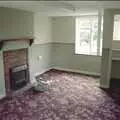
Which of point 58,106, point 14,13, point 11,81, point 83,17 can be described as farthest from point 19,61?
point 83,17

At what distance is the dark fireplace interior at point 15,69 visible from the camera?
4.01 m

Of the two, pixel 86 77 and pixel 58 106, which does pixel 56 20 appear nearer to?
pixel 86 77

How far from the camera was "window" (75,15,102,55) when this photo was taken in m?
5.62

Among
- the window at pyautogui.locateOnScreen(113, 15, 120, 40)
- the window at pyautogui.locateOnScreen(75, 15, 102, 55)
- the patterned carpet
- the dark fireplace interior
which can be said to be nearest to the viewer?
the patterned carpet

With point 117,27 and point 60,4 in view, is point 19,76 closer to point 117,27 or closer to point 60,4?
point 60,4

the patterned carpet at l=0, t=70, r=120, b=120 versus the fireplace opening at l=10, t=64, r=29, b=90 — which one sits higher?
the fireplace opening at l=10, t=64, r=29, b=90

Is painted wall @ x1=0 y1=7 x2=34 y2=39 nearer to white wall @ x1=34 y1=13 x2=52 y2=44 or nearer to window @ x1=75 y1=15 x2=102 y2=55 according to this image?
white wall @ x1=34 y1=13 x2=52 y2=44

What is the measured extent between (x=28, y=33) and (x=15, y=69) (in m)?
1.11

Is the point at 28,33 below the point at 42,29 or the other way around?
below

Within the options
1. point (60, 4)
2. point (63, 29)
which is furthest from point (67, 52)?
point (60, 4)

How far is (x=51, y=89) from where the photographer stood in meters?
4.44

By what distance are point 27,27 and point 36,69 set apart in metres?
1.69

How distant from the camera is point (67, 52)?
20.6ft

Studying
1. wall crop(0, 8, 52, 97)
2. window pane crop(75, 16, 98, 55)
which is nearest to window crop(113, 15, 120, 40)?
window pane crop(75, 16, 98, 55)
